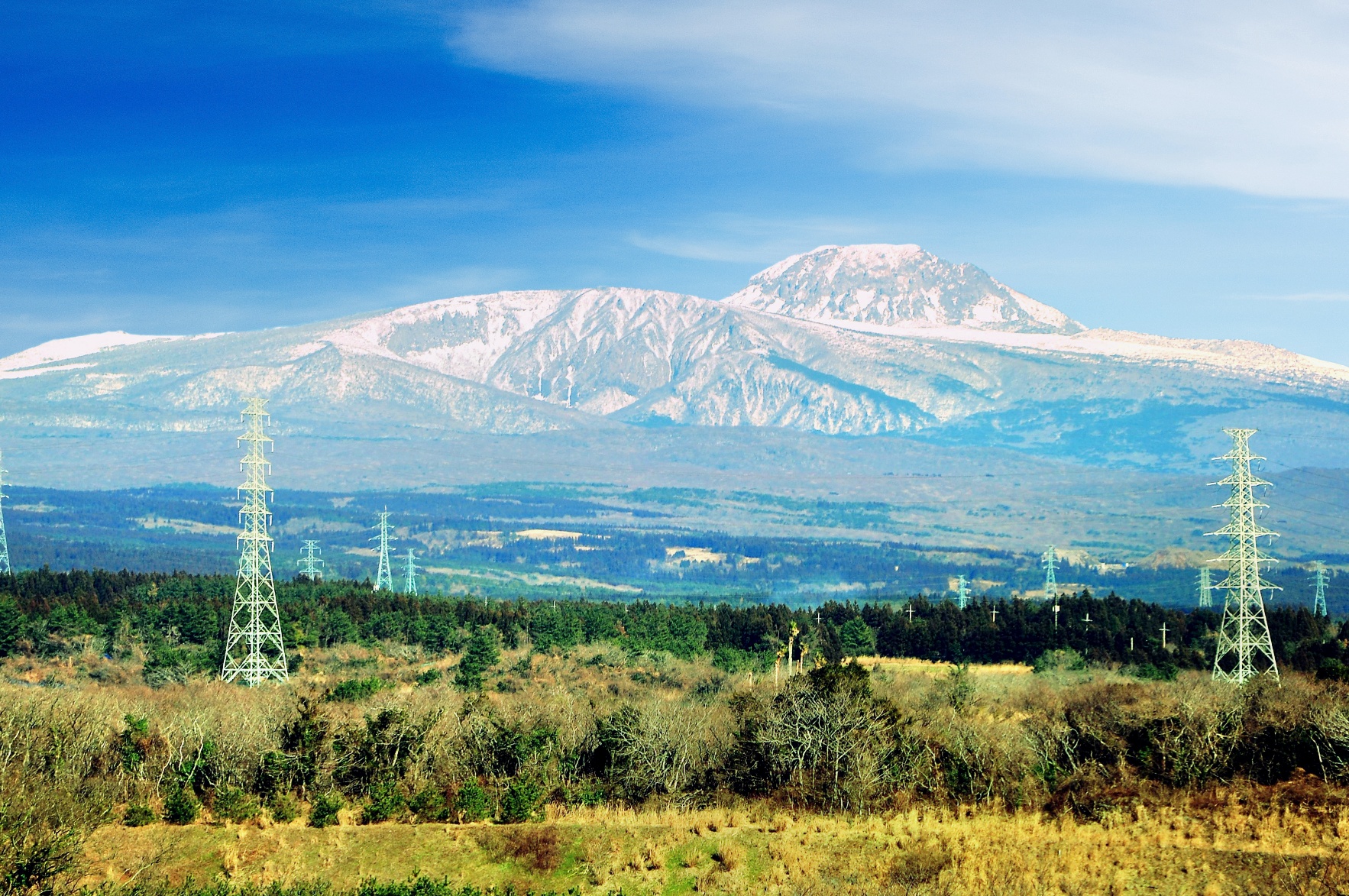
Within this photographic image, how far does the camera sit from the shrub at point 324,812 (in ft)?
167

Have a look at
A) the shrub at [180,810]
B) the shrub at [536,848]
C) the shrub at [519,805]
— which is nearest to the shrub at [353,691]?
the shrub at [180,810]

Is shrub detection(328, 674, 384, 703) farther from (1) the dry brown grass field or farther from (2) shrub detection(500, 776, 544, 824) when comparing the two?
(2) shrub detection(500, 776, 544, 824)

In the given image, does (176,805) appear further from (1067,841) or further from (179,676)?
(179,676)

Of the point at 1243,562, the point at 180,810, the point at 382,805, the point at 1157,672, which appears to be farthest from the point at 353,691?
the point at 1157,672

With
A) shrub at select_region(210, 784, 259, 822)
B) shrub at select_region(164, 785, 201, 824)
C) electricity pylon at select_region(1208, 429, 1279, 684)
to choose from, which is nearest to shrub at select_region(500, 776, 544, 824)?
shrub at select_region(210, 784, 259, 822)

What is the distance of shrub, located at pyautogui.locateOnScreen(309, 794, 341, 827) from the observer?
5078cm

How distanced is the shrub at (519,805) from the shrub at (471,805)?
0.68 meters

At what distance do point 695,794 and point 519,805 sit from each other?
7.67 meters

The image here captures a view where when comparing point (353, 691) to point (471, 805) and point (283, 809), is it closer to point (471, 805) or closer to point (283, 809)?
point (283, 809)

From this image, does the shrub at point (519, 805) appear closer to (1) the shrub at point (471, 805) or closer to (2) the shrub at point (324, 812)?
(1) the shrub at point (471, 805)

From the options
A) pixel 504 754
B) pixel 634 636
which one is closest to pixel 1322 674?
pixel 504 754

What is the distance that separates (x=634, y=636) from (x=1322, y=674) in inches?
2365

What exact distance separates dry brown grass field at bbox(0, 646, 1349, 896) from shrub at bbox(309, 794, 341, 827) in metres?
0.53

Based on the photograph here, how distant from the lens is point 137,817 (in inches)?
1954
